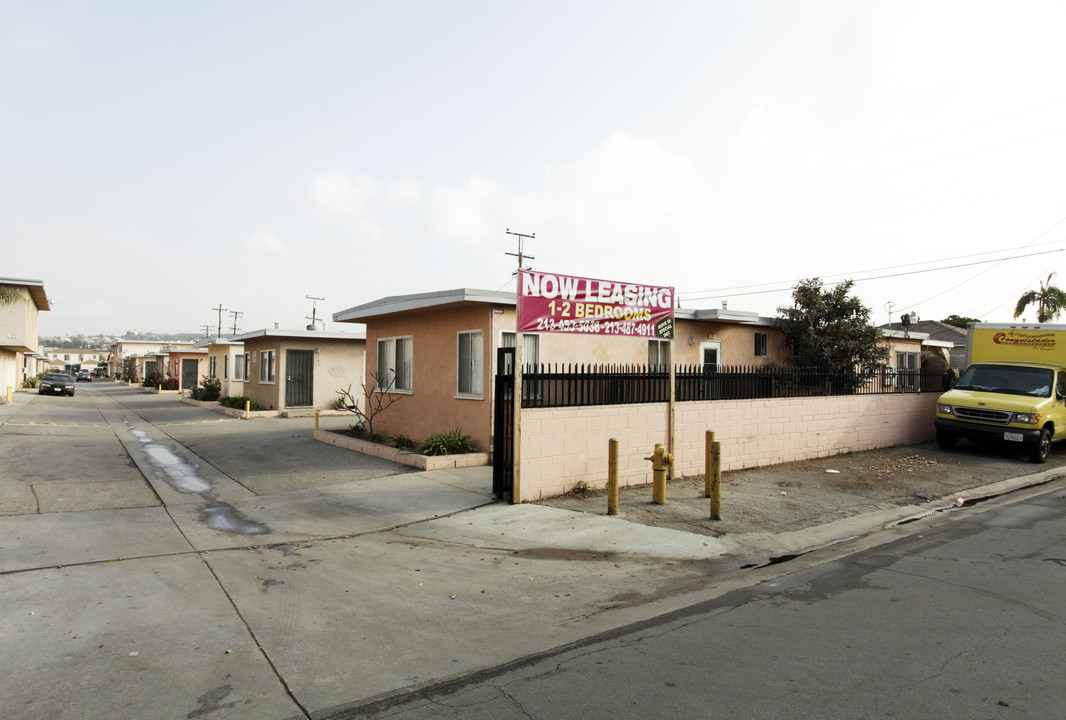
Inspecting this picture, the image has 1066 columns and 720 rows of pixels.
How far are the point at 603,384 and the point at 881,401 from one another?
907cm

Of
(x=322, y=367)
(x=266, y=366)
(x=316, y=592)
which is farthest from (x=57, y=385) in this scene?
(x=316, y=592)

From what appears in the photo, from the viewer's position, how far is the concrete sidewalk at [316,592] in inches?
156

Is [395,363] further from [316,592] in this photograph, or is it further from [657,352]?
[316,592]

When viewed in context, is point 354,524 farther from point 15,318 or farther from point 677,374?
point 15,318

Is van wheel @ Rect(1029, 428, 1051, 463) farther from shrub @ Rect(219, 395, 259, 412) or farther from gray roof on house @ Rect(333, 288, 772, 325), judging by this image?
shrub @ Rect(219, 395, 259, 412)

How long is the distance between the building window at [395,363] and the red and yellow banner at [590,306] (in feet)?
21.0

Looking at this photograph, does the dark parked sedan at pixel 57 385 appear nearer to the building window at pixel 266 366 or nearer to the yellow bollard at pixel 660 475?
the building window at pixel 266 366

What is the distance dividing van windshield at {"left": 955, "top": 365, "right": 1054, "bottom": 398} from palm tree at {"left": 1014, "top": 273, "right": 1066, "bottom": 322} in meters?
23.5

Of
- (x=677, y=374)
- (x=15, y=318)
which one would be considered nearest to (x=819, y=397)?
(x=677, y=374)

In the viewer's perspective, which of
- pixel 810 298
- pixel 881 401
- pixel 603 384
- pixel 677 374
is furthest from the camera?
pixel 810 298

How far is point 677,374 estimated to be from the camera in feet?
37.2

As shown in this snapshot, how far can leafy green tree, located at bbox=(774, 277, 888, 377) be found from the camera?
18.4 meters

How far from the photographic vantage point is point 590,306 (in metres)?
10.0

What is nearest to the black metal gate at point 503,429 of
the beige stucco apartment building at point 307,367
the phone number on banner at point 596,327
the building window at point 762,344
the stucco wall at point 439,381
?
the phone number on banner at point 596,327
